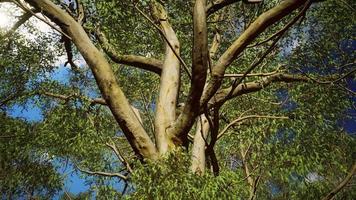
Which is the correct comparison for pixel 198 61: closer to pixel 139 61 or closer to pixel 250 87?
pixel 250 87

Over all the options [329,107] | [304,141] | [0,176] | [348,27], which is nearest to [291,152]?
[304,141]

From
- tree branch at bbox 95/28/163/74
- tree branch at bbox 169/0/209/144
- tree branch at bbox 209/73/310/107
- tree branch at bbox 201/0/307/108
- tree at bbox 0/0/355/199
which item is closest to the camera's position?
tree branch at bbox 169/0/209/144

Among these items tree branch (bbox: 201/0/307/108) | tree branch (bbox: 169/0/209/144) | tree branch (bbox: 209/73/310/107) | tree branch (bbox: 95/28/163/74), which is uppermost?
tree branch (bbox: 95/28/163/74)

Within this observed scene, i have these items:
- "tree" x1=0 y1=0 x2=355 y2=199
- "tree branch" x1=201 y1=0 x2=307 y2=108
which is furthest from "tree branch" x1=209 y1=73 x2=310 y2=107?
A: "tree branch" x1=201 y1=0 x2=307 y2=108

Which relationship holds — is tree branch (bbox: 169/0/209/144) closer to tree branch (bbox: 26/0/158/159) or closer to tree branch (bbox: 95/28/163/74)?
tree branch (bbox: 26/0/158/159)

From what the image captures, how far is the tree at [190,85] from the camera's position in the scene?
6473 millimetres

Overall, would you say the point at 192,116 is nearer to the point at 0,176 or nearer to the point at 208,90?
the point at 208,90

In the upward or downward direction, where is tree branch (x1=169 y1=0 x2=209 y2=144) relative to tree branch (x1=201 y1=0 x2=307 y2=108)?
downward

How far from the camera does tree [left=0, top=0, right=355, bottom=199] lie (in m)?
6.47

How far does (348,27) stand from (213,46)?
145 inches

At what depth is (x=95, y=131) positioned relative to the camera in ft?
30.0

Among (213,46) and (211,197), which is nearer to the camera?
(211,197)

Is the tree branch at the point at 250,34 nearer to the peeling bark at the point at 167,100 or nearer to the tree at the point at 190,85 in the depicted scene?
the tree at the point at 190,85

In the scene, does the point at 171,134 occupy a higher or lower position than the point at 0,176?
lower
